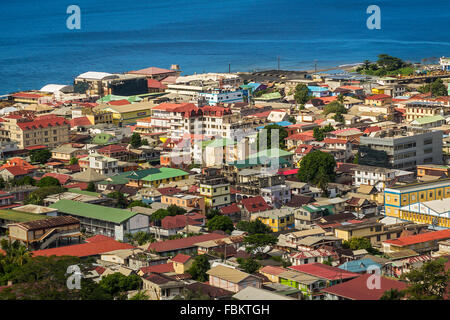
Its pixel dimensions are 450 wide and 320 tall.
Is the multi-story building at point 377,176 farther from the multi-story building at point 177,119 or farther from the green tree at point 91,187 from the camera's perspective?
the multi-story building at point 177,119

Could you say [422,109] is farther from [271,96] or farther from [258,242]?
[258,242]

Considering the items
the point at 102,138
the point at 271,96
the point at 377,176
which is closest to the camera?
the point at 377,176

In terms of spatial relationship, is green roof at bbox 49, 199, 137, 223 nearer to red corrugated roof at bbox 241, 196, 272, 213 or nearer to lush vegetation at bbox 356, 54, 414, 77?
red corrugated roof at bbox 241, 196, 272, 213

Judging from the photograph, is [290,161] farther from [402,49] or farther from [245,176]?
[402,49]

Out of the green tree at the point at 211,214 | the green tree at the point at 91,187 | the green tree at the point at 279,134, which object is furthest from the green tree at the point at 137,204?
the green tree at the point at 279,134

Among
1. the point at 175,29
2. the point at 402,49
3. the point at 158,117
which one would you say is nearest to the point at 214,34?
the point at 175,29

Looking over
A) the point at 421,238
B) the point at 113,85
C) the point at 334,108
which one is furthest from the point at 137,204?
the point at 113,85
